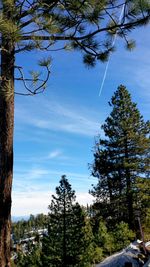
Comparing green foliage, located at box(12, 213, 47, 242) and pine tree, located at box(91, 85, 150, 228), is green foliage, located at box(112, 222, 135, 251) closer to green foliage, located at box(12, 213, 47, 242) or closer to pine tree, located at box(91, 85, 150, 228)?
pine tree, located at box(91, 85, 150, 228)

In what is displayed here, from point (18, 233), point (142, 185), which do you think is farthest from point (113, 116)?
point (18, 233)

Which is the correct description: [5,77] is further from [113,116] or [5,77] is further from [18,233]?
[18,233]

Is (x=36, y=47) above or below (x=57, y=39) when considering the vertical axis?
below

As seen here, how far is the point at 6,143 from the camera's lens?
261 inches

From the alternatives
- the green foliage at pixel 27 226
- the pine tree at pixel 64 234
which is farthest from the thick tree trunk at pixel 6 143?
the green foliage at pixel 27 226

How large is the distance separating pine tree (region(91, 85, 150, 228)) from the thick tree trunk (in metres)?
24.7

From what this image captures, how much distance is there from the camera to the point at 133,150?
3238 cm

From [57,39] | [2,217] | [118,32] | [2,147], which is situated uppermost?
[118,32]

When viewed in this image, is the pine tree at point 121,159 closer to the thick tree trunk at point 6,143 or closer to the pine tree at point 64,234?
the pine tree at point 64,234

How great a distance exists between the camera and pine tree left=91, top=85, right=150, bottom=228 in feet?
103

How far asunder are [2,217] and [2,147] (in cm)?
114

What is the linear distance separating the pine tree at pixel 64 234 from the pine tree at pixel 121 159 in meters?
8.13

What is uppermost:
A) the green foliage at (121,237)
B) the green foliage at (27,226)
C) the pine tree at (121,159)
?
the green foliage at (27,226)

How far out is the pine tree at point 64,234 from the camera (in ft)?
73.4
